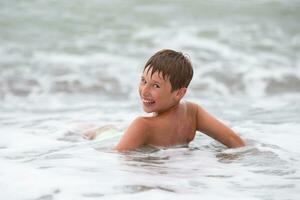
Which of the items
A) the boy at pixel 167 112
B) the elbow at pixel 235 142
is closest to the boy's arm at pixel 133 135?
the boy at pixel 167 112

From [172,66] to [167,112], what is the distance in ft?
1.24

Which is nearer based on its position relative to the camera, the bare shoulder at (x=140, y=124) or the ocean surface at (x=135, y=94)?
the ocean surface at (x=135, y=94)

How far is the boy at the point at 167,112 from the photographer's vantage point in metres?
4.17

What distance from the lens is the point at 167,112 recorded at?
14.3 ft

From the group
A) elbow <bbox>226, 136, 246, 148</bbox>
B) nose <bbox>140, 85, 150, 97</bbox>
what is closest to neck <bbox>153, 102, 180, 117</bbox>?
nose <bbox>140, 85, 150, 97</bbox>

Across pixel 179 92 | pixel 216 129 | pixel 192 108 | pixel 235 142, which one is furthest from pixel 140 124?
pixel 235 142

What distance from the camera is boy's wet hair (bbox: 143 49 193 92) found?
4.15 metres

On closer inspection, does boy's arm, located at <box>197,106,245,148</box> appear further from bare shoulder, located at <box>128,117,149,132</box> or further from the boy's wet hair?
bare shoulder, located at <box>128,117,149,132</box>

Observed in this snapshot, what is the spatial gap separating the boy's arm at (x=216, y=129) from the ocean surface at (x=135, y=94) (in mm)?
70

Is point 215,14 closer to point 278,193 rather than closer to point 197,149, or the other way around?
point 197,149

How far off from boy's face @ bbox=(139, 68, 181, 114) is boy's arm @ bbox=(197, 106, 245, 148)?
34 cm

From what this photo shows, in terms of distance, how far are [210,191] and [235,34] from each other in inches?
315

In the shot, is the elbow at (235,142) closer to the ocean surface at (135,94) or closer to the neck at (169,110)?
the ocean surface at (135,94)

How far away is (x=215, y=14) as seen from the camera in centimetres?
1205
